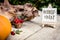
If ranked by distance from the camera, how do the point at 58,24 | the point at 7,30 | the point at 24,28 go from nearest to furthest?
the point at 7,30 → the point at 24,28 → the point at 58,24

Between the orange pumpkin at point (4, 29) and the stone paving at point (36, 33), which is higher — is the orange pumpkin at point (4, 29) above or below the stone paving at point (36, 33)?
above

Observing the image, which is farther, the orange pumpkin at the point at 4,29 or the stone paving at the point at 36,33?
the stone paving at the point at 36,33

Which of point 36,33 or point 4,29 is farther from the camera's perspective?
point 36,33

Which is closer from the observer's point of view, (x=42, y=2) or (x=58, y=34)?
(x=58, y=34)

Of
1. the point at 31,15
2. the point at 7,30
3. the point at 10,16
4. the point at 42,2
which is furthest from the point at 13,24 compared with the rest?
the point at 42,2

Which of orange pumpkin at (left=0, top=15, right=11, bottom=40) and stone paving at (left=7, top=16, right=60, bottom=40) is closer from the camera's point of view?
orange pumpkin at (left=0, top=15, right=11, bottom=40)

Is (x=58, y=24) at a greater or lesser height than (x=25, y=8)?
lesser

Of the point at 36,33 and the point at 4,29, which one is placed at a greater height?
the point at 4,29

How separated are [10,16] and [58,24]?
0.57 m

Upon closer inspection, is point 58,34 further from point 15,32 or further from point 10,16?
point 10,16

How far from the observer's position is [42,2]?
10.7ft

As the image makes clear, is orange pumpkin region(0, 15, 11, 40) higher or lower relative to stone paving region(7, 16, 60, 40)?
higher

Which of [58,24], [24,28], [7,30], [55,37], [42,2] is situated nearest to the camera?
[7,30]

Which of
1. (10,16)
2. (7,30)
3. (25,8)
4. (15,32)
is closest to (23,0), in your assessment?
(25,8)
